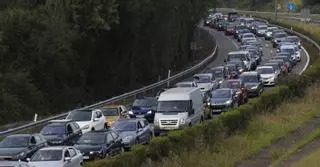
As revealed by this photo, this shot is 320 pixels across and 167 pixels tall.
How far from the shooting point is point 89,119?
120ft

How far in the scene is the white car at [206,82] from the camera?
49606 millimetres

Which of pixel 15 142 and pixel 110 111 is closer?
pixel 15 142

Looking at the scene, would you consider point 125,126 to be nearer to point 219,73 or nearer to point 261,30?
point 219,73

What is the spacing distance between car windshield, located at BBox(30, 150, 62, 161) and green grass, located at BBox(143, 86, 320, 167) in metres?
3.07

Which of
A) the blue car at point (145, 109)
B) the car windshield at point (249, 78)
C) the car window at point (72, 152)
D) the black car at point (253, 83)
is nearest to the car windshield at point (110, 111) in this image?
the blue car at point (145, 109)

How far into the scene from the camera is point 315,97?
44031 millimetres

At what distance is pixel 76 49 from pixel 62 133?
2976cm

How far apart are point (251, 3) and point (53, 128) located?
156 meters

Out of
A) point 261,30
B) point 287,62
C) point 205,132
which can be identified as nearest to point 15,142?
point 205,132

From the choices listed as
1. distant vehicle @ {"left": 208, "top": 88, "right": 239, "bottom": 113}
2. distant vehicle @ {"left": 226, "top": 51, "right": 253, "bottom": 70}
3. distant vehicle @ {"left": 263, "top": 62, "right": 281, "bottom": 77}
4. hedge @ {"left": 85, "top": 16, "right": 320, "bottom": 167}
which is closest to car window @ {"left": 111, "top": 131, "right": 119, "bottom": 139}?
hedge @ {"left": 85, "top": 16, "right": 320, "bottom": 167}

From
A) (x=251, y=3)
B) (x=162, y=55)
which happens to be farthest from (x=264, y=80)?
(x=251, y=3)

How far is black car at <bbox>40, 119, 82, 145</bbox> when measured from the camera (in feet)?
102

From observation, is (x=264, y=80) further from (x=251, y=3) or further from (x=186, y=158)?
(x=251, y=3)

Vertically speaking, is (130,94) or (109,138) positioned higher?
(109,138)
